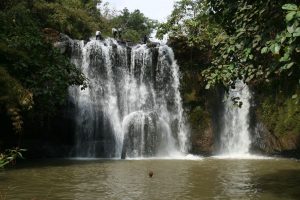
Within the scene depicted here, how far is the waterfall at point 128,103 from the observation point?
2423cm

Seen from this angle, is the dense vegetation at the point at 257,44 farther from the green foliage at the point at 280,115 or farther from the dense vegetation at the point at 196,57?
the green foliage at the point at 280,115

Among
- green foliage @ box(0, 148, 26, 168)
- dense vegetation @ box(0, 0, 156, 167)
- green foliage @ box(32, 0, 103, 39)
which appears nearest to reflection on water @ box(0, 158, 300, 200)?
dense vegetation @ box(0, 0, 156, 167)

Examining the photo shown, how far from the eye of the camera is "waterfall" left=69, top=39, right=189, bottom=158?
24.2 metres

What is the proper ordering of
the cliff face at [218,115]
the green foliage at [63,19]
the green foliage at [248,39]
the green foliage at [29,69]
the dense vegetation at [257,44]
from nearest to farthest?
the dense vegetation at [257,44] < the green foliage at [248,39] < the green foliage at [29,69] < the cliff face at [218,115] < the green foliage at [63,19]

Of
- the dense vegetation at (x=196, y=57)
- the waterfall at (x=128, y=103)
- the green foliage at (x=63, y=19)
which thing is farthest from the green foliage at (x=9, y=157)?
the green foliage at (x=63, y=19)

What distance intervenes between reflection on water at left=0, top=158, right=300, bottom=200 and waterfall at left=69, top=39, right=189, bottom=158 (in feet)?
24.0

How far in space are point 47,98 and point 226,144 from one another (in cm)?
1307

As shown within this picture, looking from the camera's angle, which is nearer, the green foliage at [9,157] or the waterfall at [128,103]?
the green foliage at [9,157]

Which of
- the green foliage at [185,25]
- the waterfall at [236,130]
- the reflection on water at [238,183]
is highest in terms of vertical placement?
the green foliage at [185,25]

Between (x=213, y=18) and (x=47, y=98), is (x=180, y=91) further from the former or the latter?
(x=213, y=18)

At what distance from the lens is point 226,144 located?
87.3 feet

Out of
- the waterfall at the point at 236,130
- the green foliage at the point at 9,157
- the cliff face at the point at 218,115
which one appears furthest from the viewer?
the waterfall at the point at 236,130

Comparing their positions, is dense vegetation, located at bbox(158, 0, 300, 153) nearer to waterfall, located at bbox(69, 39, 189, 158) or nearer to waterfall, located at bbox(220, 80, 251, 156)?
waterfall, located at bbox(69, 39, 189, 158)

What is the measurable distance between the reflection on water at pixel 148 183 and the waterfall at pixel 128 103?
7300 mm
